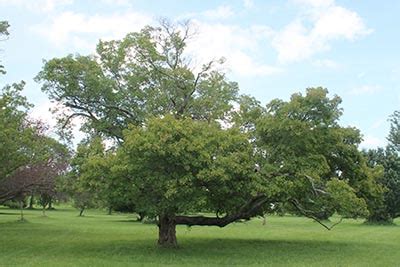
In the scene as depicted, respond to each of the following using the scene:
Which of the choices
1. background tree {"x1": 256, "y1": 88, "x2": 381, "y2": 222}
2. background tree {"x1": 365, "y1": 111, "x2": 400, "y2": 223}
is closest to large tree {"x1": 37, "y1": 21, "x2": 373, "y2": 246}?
background tree {"x1": 256, "y1": 88, "x2": 381, "y2": 222}

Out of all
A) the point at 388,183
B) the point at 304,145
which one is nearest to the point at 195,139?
the point at 304,145

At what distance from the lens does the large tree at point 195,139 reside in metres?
21.0

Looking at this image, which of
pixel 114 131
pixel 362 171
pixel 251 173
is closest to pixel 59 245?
pixel 114 131

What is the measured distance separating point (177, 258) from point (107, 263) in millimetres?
3220

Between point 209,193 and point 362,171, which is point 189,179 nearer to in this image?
point 209,193

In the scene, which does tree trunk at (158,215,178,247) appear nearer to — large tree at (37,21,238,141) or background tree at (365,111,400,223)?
large tree at (37,21,238,141)

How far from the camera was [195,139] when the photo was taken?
20.9 m

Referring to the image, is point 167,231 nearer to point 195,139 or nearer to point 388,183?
point 195,139

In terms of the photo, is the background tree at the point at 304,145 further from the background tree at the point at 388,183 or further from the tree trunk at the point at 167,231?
the background tree at the point at 388,183

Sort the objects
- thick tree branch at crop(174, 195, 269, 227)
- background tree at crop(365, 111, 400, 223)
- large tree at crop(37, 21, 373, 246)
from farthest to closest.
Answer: background tree at crop(365, 111, 400, 223) < thick tree branch at crop(174, 195, 269, 227) < large tree at crop(37, 21, 373, 246)

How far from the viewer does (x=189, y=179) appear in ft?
67.8

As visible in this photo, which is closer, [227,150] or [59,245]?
[227,150]

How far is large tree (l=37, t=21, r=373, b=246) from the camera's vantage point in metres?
21.0

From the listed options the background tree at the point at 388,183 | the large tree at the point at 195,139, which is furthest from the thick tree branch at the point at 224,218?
the background tree at the point at 388,183
